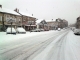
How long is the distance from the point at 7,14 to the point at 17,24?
6.93m

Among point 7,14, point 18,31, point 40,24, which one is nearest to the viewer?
point 18,31

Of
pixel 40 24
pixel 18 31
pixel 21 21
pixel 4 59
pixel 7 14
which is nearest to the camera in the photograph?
pixel 4 59

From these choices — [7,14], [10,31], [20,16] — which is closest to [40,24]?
[20,16]

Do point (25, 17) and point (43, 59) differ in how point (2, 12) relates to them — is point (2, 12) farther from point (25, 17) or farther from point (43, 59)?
point (43, 59)

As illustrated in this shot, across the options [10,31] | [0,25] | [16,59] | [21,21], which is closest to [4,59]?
[16,59]

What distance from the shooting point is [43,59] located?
20.9 ft

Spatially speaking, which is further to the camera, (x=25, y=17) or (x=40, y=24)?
(x=40, y=24)

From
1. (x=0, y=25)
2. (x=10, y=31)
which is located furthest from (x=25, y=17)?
(x=10, y=31)

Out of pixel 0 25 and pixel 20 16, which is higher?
pixel 20 16

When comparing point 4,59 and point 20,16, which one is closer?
point 4,59

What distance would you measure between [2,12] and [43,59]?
35323 millimetres

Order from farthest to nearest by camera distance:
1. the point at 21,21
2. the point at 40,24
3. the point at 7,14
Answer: the point at 40,24 < the point at 21,21 < the point at 7,14

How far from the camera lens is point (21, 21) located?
5059 centimetres

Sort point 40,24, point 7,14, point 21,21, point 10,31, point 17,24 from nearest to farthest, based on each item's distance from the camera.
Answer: point 10,31
point 7,14
point 17,24
point 21,21
point 40,24
